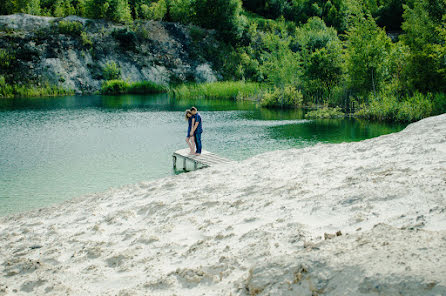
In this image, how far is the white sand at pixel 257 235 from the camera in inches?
147

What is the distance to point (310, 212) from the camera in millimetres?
6355

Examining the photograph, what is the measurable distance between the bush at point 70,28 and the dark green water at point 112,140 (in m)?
27.3

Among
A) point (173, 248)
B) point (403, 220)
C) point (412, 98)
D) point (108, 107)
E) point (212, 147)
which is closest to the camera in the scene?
point (403, 220)

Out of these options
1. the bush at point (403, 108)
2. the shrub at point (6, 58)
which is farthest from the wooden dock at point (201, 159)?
the shrub at point (6, 58)

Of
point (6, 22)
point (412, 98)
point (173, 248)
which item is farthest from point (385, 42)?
point (6, 22)

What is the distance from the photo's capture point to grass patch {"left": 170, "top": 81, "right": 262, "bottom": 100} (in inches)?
1790

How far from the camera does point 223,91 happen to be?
47.5m

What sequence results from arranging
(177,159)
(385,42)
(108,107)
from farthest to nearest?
(108,107) → (385,42) → (177,159)

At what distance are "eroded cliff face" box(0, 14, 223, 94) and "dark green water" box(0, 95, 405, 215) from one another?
68.5ft

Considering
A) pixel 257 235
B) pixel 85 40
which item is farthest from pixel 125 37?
pixel 257 235

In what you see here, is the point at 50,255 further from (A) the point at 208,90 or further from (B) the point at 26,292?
(A) the point at 208,90

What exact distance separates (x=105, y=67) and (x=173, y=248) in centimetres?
5604

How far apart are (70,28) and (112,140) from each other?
44.5 m

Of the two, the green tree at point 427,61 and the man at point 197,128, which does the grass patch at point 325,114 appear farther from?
the man at point 197,128
